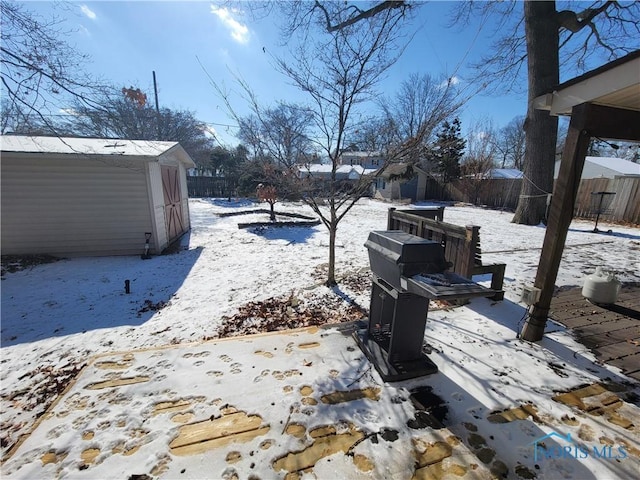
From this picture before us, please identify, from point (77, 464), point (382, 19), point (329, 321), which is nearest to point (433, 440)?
point (329, 321)

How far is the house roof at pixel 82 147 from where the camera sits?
5.81 m

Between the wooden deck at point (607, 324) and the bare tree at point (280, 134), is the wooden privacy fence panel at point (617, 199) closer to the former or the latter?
the wooden deck at point (607, 324)

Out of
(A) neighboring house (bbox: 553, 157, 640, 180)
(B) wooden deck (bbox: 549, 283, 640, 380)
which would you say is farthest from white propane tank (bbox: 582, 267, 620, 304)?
(A) neighboring house (bbox: 553, 157, 640, 180)

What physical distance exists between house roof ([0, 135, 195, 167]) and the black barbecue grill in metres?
6.19

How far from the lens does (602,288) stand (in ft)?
10.8

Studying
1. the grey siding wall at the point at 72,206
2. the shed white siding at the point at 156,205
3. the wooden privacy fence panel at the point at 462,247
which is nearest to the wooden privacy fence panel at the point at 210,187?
the shed white siding at the point at 156,205

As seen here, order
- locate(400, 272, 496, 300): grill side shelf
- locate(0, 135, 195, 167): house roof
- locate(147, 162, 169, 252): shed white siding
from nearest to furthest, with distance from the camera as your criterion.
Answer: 1. locate(400, 272, 496, 300): grill side shelf
2. locate(0, 135, 195, 167): house roof
3. locate(147, 162, 169, 252): shed white siding

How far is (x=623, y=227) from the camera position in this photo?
33.3 ft

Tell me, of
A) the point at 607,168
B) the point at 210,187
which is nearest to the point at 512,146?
the point at 607,168

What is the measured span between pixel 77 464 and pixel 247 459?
1007 millimetres

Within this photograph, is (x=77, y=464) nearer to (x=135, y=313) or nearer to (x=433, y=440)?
(x=433, y=440)

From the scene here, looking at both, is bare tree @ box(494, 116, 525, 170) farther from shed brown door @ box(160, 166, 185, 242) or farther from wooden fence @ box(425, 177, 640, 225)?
shed brown door @ box(160, 166, 185, 242)

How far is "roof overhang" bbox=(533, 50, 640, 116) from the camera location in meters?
1.90

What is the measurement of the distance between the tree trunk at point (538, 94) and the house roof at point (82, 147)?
1110 centimetres
